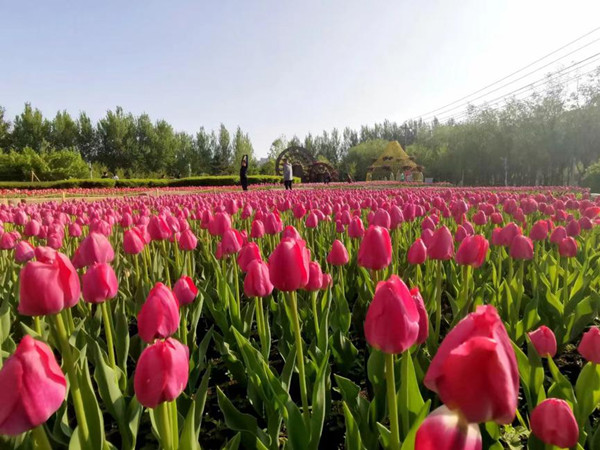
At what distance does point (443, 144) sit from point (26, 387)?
68.0m

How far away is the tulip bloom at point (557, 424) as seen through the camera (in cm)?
94

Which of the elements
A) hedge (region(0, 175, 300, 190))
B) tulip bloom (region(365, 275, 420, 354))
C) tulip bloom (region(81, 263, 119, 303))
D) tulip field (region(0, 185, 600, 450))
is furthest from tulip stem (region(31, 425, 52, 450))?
hedge (region(0, 175, 300, 190))

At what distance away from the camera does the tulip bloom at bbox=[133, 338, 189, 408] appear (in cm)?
90

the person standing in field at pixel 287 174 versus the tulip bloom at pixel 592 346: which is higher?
the person standing in field at pixel 287 174

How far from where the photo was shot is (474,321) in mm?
543

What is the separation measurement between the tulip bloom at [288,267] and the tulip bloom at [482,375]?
886mm

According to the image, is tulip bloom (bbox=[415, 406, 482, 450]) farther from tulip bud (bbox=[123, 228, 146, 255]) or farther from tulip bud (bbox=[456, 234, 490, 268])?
tulip bud (bbox=[123, 228, 146, 255])

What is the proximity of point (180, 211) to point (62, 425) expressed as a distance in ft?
9.97

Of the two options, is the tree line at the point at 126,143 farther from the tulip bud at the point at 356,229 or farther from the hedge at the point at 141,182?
Answer: the tulip bud at the point at 356,229

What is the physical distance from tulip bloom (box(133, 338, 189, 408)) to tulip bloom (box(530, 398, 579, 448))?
804 millimetres

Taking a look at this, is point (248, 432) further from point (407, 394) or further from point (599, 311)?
point (599, 311)

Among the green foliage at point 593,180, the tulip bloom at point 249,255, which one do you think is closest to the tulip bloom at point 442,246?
the tulip bloom at point 249,255

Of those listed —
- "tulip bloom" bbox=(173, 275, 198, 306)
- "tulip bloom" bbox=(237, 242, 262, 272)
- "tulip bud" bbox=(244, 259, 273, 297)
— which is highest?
"tulip bloom" bbox=(237, 242, 262, 272)

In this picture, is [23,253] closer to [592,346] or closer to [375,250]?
[375,250]
